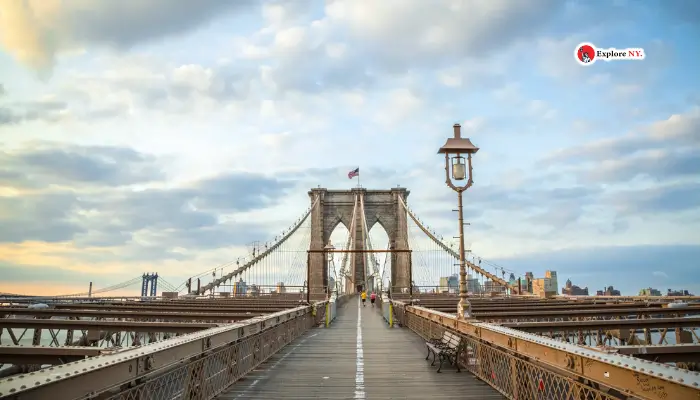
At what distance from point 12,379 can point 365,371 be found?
701 centimetres

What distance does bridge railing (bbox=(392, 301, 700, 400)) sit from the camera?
3.47 meters

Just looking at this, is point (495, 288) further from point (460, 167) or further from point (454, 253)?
point (460, 167)

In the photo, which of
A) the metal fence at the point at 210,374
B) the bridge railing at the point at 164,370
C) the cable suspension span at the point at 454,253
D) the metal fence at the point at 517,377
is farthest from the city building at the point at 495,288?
the bridge railing at the point at 164,370

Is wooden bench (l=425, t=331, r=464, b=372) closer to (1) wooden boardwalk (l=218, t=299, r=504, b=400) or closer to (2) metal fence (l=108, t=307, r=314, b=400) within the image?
(1) wooden boardwalk (l=218, t=299, r=504, b=400)

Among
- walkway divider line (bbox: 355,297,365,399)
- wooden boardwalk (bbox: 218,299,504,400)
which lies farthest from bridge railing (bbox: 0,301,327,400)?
walkway divider line (bbox: 355,297,365,399)

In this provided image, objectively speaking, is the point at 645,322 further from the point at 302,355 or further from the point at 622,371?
the point at 622,371

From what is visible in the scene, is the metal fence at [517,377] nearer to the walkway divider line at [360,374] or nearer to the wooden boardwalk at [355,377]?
the wooden boardwalk at [355,377]

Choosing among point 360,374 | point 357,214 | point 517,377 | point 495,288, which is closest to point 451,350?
point 360,374

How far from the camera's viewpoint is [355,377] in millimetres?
8633

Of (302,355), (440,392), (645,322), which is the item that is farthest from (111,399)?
(645,322)

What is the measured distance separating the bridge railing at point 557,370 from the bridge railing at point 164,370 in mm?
4293

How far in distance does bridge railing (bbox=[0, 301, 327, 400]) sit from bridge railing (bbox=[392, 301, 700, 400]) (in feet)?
14.1

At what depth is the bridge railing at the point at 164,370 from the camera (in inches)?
133

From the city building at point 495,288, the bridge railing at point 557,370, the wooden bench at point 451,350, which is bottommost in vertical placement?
the city building at point 495,288
